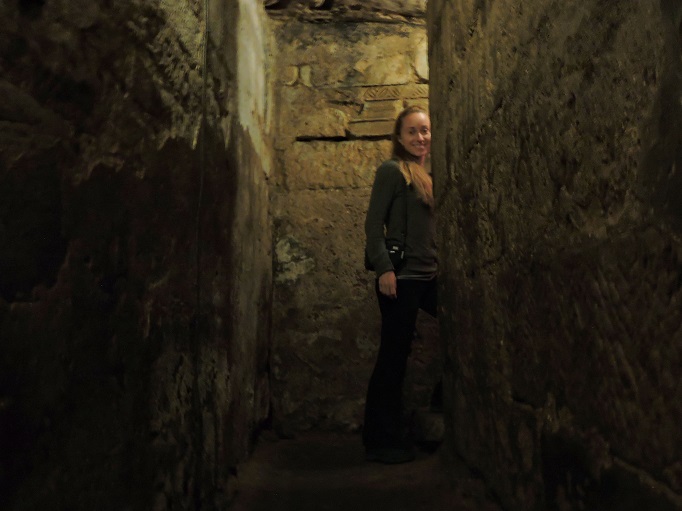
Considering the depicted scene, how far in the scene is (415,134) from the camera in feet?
8.57

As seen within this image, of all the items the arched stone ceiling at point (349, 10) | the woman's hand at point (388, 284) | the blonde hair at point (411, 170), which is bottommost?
the woman's hand at point (388, 284)

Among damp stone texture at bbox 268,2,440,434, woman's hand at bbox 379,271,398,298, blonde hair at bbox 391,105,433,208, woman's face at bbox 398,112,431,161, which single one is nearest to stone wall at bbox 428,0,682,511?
woman's hand at bbox 379,271,398,298

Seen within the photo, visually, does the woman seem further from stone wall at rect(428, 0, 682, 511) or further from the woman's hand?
stone wall at rect(428, 0, 682, 511)

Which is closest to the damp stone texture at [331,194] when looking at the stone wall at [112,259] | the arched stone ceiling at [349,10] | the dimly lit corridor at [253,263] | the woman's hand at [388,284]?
the arched stone ceiling at [349,10]

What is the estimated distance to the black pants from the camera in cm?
236

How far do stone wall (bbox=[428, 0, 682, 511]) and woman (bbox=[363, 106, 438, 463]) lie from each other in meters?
0.52

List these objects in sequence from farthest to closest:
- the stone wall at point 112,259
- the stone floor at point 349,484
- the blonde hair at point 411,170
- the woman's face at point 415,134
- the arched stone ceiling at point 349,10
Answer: the arched stone ceiling at point 349,10 < the woman's face at point 415,134 < the blonde hair at point 411,170 < the stone floor at point 349,484 < the stone wall at point 112,259

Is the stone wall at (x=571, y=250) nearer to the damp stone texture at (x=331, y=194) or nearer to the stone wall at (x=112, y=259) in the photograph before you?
the stone wall at (x=112, y=259)

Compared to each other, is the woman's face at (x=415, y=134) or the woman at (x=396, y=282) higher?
the woman's face at (x=415, y=134)

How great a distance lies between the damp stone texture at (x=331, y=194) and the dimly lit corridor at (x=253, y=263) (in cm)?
58

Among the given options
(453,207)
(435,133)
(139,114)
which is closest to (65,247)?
(139,114)

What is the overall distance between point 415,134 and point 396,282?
0.67 meters

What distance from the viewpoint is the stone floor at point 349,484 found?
1852mm

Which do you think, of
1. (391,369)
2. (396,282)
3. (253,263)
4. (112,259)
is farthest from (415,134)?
(112,259)
